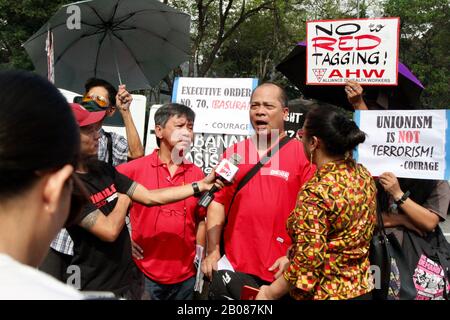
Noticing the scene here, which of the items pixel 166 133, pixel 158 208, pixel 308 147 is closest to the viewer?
pixel 308 147

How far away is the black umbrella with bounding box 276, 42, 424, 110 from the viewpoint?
3686 millimetres

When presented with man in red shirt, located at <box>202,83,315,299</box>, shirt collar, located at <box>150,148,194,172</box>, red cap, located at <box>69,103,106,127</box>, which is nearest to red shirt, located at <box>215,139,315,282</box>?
man in red shirt, located at <box>202,83,315,299</box>

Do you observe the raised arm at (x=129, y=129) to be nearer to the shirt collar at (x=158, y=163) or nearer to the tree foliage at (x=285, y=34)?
the shirt collar at (x=158, y=163)

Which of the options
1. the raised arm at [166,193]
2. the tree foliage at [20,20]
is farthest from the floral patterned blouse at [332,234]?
the tree foliage at [20,20]

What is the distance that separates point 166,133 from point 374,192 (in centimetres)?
169

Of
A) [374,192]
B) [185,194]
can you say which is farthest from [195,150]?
[374,192]

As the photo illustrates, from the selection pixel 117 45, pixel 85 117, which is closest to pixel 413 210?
pixel 85 117

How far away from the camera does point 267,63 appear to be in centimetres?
2558

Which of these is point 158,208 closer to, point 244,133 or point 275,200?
point 275,200

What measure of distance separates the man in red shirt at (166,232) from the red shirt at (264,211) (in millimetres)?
427

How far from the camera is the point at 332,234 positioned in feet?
7.75

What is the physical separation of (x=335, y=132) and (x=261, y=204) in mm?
693

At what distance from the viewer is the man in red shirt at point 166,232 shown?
337cm

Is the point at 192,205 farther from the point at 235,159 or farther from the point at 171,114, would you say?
the point at 171,114
